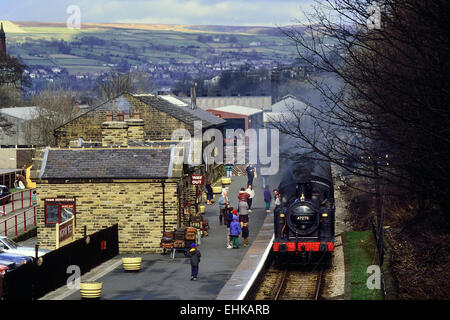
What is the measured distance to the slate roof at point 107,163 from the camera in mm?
29250

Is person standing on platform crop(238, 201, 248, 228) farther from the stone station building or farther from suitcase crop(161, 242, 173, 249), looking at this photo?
suitcase crop(161, 242, 173, 249)

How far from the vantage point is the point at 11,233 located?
36.8 meters

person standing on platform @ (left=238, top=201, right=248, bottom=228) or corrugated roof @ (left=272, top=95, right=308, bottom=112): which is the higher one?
corrugated roof @ (left=272, top=95, right=308, bottom=112)

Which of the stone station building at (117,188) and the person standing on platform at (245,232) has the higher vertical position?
the stone station building at (117,188)

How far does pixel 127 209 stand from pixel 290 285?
6993 mm

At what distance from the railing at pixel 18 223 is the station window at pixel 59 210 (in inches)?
264

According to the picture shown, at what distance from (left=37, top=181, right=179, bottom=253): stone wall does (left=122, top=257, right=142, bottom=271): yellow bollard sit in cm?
346

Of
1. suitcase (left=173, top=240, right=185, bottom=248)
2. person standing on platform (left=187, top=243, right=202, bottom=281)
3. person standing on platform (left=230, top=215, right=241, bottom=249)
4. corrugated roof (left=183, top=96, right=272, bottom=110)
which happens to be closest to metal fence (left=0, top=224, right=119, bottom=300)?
suitcase (left=173, top=240, right=185, bottom=248)

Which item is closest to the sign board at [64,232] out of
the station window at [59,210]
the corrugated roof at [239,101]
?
the station window at [59,210]

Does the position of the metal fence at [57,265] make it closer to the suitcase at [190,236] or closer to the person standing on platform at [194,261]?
the suitcase at [190,236]

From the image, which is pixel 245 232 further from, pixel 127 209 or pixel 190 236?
pixel 127 209

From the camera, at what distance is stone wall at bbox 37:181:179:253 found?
28906 mm
